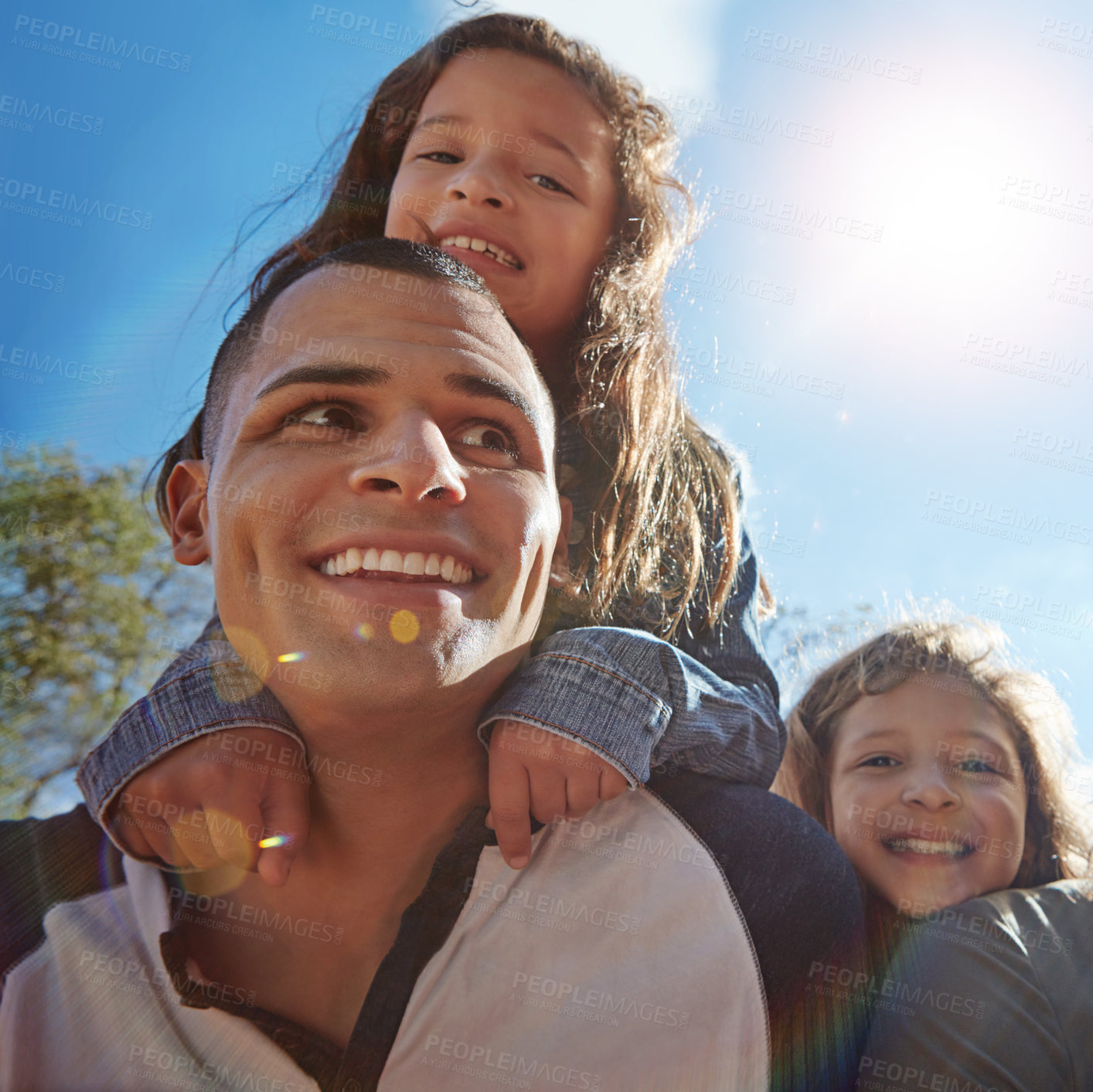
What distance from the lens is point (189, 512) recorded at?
204cm

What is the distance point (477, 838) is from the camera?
5.84ft

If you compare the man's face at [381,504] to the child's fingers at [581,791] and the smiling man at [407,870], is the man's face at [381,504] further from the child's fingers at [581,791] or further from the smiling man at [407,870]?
the child's fingers at [581,791]

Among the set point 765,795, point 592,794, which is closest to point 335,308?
point 592,794

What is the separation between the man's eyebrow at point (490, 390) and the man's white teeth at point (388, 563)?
0.36 metres

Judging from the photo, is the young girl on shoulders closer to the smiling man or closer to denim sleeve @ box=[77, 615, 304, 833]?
denim sleeve @ box=[77, 615, 304, 833]

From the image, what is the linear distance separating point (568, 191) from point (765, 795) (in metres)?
1.98

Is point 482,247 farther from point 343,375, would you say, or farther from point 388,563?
point 388,563

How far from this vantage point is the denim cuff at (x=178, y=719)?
71.1 inches

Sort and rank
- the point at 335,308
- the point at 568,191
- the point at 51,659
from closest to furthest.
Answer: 1. the point at 335,308
2. the point at 568,191
3. the point at 51,659

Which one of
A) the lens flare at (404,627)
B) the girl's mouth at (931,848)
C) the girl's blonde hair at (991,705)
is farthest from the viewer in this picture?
the girl's blonde hair at (991,705)

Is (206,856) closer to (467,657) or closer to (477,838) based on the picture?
(477,838)

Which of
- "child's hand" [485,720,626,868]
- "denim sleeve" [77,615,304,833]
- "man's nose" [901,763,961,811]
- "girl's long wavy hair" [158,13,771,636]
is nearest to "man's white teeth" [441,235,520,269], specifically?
"girl's long wavy hair" [158,13,771,636]

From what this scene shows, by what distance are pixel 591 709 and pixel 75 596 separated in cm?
617

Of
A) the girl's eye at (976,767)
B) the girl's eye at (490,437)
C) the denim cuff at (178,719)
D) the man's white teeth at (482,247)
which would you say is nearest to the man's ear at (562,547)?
the girl's eye at (490,437)
